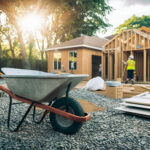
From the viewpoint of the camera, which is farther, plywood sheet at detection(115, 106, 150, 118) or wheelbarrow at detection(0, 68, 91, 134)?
plywood sheet at detection(115, 106, 150, 118)

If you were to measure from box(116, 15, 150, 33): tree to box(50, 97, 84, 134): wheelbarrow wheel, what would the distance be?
35893 mm

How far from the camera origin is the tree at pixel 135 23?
34656 mm

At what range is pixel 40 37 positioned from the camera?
29234 millimetres

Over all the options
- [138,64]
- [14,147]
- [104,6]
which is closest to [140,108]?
[14,147]

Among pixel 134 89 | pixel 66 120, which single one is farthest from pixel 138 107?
pixel 134 89

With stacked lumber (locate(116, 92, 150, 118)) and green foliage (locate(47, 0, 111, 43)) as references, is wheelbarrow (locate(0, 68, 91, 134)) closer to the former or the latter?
stacked lumber (locate(116, 92, 150, 118))

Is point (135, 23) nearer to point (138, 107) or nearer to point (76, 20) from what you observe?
point (76, 20)

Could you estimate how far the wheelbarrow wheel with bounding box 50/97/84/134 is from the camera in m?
2.57

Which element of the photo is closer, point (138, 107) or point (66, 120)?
point (66, 120)

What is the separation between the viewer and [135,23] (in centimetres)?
3553

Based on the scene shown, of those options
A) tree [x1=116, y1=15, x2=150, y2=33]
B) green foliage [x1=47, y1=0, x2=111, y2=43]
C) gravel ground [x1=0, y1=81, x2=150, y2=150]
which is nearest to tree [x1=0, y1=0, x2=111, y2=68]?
green foliage [x1=47, y1=0, x2=111, y2=43]

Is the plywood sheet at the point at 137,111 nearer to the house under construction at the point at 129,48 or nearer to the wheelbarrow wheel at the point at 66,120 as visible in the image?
the wheelbarrow wheel at the point at 66,120

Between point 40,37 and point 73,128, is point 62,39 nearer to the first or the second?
point 40,37

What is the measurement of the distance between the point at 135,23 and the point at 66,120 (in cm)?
3700
